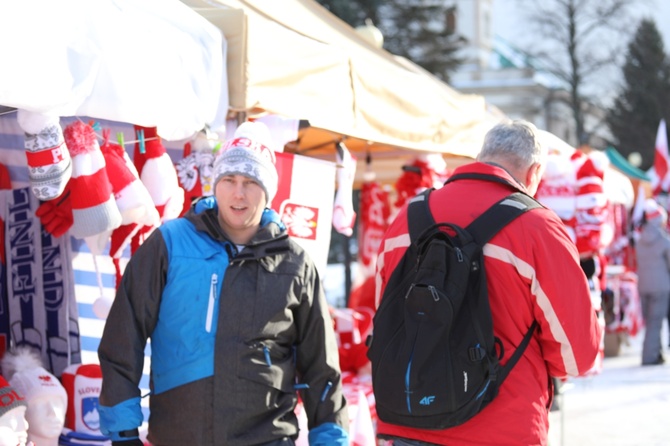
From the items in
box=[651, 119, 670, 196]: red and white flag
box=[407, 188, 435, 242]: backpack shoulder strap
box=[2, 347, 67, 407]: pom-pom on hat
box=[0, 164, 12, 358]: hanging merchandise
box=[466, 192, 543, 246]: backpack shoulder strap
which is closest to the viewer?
box=[466, 192, 543, 246]: backpack shoulder strap

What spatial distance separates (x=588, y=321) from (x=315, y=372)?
2.83 ft

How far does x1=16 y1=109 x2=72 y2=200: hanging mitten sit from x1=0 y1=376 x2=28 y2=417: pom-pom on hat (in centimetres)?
68

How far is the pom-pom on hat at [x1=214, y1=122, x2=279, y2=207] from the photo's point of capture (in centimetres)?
300

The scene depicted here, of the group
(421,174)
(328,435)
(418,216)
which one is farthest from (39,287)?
(421,174)

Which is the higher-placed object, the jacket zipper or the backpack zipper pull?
the backpack zipper pull

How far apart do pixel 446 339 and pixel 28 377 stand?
1.78m

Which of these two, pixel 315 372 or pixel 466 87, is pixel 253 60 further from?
pixel 466 87

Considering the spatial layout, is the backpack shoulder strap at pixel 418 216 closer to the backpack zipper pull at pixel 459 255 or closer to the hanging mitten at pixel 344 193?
the backpack zipper pull at pixel 459 255

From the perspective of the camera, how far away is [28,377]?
12.3 ft

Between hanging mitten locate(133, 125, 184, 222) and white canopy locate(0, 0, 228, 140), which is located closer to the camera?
white canopy locate(0, 0, 228, 140)

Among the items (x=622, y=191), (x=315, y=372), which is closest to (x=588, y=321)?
(x=315, y=372)

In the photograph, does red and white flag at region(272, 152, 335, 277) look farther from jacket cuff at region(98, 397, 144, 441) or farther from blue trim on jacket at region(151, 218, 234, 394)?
jacket cuff at region(98, 397, 144, 441)

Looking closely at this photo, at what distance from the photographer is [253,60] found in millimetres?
4258

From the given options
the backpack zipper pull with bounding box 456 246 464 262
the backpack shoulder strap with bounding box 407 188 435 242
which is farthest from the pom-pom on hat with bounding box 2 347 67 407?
the backpack zipper pull with bounding box 456 246 464 262
